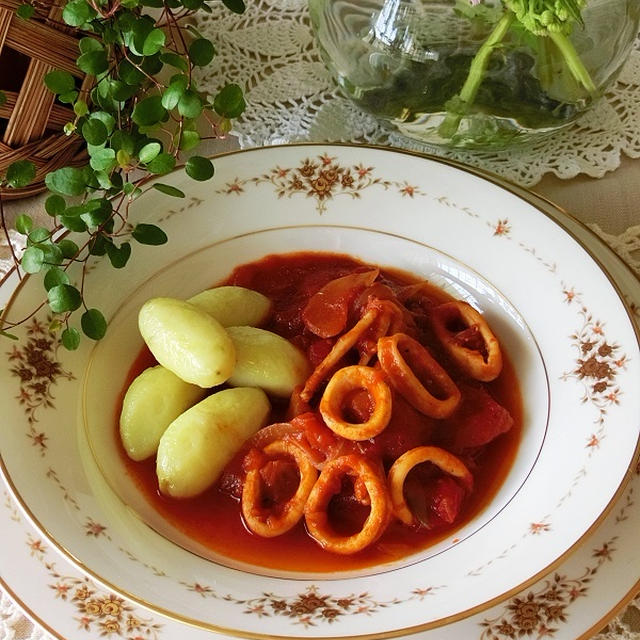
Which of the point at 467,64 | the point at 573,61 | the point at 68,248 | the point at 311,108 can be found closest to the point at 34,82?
the point at 68,248

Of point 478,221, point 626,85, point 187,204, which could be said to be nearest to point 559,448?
point 478,221

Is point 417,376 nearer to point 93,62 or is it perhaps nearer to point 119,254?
point 119,254

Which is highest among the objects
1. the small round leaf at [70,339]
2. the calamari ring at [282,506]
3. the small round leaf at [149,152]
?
the small round leaf at [149,152]

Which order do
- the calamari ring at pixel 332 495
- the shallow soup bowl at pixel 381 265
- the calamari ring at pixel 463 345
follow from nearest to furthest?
the shallow soup bowl at pixel 381 265
the calamari ring at pixel 332 495
the calamari ring at pixel 463 345

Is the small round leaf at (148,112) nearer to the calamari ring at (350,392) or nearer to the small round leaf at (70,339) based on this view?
the small round leaf at (70,339)

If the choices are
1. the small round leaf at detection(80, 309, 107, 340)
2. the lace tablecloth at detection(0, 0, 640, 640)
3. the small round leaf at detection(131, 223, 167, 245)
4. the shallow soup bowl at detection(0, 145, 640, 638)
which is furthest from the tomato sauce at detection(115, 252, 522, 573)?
the lace tablecloth at detection(0, 0, 640, 640)

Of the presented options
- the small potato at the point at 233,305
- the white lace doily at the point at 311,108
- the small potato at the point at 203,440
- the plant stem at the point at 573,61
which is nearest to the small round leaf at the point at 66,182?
the small potato at the point at 233,305

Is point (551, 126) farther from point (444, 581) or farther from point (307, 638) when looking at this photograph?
point (307, 638)
